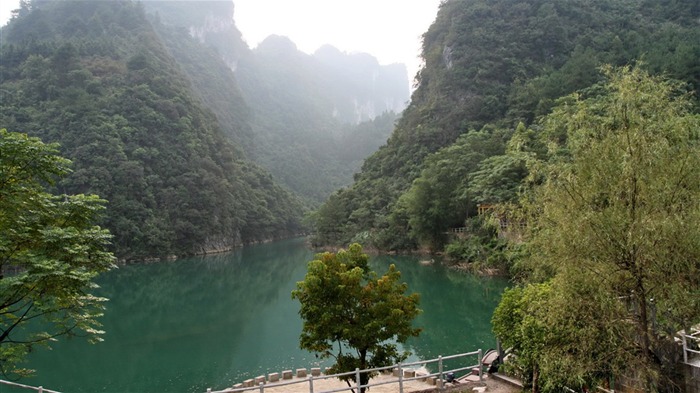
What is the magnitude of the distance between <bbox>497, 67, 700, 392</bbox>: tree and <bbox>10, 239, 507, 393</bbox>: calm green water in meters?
9.89

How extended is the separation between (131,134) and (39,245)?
6688 cm

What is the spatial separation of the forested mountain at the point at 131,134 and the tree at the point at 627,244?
57667mm

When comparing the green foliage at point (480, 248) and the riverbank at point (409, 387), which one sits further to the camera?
the green foliage at point (480, 248)

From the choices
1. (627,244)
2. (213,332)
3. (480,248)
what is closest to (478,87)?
(480,248)

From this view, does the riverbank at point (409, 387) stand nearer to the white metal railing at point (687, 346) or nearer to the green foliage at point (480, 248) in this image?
the white metal railing at point (687, 346)

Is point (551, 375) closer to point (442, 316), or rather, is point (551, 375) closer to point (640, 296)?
point (640, 296)

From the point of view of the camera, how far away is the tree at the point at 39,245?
8891 mm

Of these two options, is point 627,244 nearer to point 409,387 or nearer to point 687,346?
point 687,346

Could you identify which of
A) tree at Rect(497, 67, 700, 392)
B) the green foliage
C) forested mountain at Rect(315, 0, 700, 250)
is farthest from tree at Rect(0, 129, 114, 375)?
forested mountain at Rect(315, 0, 700, 250)

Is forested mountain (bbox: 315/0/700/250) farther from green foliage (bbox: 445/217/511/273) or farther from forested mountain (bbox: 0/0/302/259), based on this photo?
forested mountain (bbox: 0/0/302/259)

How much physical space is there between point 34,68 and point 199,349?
66.5 metres

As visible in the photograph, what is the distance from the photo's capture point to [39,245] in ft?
31.0

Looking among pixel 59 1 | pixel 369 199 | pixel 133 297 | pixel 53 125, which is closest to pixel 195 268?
pixel 133 297

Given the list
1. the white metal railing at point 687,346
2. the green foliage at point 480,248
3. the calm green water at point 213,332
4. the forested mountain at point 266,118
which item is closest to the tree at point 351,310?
the white metal railing at point 687,346
